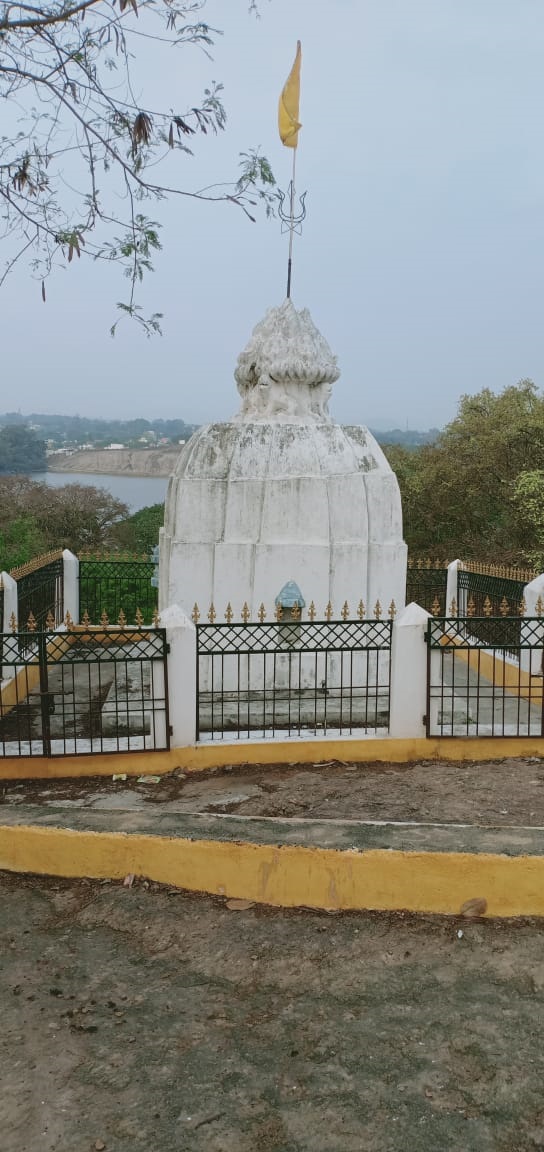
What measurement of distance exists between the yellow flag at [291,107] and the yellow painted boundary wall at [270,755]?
318 inches

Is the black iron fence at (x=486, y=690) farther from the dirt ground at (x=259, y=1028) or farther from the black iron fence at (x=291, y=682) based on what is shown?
the dirt ground at (x=259, y=1028)

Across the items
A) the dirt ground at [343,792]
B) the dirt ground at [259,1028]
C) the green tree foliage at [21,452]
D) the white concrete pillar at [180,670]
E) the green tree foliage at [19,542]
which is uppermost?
the green tree foliage at [21,452]

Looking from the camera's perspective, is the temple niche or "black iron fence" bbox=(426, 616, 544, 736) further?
the temple niche

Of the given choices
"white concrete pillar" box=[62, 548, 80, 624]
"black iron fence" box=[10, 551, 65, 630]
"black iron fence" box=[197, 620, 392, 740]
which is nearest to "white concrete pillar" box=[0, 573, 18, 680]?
"black iron fence" box=[10, 551, 65, 630]

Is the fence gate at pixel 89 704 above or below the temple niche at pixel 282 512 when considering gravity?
below

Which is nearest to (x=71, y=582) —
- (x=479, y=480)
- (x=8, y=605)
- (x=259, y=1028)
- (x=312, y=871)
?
(x=8, y=605)

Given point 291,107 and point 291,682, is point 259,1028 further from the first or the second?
point 291,107

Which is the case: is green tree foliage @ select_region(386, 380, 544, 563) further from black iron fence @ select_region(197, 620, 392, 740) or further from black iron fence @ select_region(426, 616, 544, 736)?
black iron fence @ select_region(197, 620, 392, 740)

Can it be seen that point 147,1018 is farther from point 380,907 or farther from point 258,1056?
point 380,907

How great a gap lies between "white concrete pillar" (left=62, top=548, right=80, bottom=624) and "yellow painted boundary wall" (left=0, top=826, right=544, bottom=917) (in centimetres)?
920

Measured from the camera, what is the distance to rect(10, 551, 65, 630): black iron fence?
11383 millimetres

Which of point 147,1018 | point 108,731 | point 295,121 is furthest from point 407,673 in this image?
point 295,121

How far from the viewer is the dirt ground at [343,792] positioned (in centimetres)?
646

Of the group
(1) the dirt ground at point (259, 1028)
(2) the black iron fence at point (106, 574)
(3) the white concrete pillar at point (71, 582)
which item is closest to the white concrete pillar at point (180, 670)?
(1) the dirt ground at point (259, 1028)
